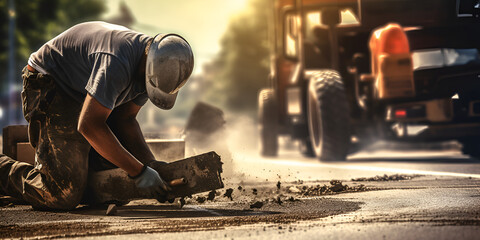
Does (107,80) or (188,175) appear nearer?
(107,80)

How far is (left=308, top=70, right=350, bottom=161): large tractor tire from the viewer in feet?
28.9

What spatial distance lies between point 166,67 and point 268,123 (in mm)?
8046

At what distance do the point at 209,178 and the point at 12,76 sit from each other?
1068 inches

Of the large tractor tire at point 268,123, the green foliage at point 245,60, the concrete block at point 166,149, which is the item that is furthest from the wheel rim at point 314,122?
the green foliage at point 245,60

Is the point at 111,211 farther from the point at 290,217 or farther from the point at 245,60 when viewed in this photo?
the point at 245,60

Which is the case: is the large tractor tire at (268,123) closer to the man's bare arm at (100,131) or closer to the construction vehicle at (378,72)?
the construction vehicle at (378,72)

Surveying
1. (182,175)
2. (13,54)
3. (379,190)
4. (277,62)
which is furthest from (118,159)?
(13,54)

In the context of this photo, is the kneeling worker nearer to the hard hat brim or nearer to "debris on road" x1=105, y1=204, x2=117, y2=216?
the hard hat brim

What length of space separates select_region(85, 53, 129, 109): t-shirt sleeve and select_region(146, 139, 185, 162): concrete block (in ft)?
6.20

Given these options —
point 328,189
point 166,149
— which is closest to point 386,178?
point 328,189

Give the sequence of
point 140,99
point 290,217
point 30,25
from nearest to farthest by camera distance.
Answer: point 290,217
point 140,99
point 30,25

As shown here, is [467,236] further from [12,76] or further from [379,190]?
[12,76]

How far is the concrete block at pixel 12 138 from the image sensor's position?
226 inches

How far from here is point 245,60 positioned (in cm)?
3356
